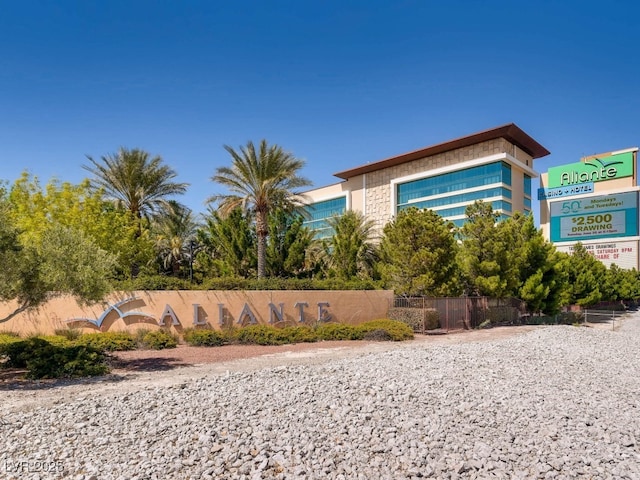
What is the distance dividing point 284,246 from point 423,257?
11449 millimetres

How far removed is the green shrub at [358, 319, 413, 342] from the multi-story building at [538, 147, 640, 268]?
2616 inches

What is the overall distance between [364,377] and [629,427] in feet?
16.5

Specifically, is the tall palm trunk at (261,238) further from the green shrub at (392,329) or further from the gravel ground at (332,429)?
the gravel ground at (332,429)

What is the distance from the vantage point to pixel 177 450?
6.54 metres

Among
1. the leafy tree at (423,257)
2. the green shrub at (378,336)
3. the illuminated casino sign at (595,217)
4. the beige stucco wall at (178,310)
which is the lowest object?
the green shrub at (378,336)

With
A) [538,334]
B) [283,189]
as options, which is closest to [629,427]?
[538,334]

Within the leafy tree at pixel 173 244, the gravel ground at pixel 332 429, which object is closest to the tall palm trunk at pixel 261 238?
the leafy tree at pixel 173 244

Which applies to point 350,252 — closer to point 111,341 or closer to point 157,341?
point 157,341

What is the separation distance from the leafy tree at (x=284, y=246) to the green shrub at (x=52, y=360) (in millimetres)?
19248

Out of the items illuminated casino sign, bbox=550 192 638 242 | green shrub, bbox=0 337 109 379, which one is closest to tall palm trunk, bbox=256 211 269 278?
green shrub, bbox=0 337 109 379

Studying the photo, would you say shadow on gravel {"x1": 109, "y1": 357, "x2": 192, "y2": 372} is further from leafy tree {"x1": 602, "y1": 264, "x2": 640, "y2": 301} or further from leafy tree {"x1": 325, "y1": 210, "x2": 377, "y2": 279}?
leafy tree {"x1": 602, "y1": 264, "x2": 640, "y2": 301}

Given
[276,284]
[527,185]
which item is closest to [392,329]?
[276,284]

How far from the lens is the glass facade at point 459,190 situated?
2581 inches

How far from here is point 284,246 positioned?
32938 mm
